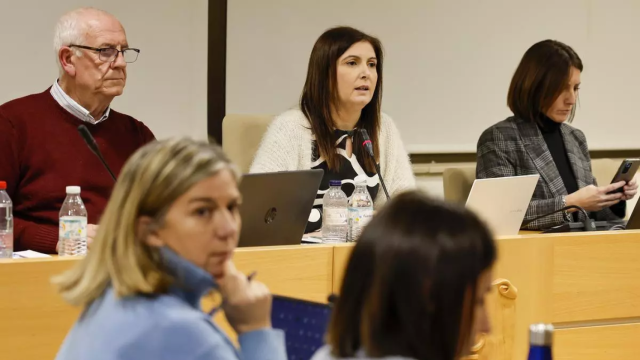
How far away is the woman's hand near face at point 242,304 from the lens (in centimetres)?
125

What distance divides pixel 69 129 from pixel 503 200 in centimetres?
130

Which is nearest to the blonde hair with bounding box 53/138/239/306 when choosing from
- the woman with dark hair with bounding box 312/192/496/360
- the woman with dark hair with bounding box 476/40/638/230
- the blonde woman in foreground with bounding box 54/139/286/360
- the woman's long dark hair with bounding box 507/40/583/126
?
the blonde woman in foreground with bounding box 54/139/286/360

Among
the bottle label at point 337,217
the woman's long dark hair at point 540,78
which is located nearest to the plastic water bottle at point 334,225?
the bottle label at point 337,217

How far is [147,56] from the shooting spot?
367cm

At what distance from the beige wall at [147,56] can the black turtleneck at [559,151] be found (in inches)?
55.3

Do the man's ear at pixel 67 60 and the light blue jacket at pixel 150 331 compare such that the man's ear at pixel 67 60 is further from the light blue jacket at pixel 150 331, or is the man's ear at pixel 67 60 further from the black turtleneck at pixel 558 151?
the black turtleneck at pixel 558 151

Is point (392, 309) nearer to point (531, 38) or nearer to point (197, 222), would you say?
point (197, 222)

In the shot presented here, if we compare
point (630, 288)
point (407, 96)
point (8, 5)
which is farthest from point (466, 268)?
point (407, 96)

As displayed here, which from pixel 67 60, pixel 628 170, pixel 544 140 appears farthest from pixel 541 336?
pixel 544 140

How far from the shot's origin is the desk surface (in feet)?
6.51

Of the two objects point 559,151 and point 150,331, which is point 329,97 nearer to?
point 559,151

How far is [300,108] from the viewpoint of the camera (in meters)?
3.14

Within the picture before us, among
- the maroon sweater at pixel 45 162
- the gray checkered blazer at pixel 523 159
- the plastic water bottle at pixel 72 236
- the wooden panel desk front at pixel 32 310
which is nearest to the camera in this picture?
the wooden panel desk front at pixel 32 310

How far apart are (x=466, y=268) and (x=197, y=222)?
0.38 meters
